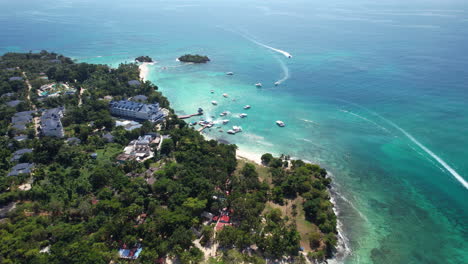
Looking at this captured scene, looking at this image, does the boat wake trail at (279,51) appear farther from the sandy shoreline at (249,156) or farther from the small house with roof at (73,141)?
the small house with roof at (73,141)

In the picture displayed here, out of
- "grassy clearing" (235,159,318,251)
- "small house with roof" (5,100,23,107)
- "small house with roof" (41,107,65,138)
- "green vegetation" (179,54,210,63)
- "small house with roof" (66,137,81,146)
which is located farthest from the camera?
"green vegetation" (179,54,210,63)

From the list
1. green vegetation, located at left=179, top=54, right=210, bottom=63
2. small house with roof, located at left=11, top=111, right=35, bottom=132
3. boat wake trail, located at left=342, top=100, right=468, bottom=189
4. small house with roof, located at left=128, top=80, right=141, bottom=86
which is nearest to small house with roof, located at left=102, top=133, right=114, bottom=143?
small house with roof, located at left=11, top=111, right=35, bottom=132

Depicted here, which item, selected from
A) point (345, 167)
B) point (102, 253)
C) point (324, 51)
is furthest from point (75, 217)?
point (324, 51)

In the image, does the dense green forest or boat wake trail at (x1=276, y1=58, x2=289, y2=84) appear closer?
the dense green forest

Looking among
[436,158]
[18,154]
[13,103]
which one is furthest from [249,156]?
[13,103]

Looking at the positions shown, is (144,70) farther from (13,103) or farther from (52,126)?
(52,126)

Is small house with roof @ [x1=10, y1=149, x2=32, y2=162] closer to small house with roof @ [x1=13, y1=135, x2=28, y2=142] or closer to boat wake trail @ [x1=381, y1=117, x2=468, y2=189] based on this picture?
small house with roof @ [x1=13, y1=135, x2=28, y2=142]

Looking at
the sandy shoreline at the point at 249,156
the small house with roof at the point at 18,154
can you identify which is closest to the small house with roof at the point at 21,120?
the small house with roof at the point at 18,154
